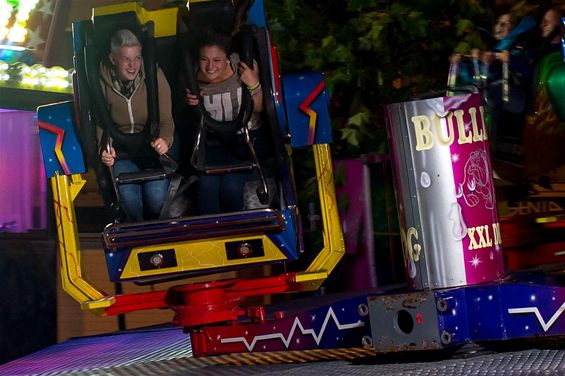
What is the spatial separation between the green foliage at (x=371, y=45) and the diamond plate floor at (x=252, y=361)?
65.6 inches

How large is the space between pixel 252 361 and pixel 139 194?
98 centimetres

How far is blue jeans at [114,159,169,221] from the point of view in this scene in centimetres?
509

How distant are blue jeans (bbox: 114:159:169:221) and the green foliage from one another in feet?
4.67

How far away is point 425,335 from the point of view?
12.6ft

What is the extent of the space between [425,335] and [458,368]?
0.22m

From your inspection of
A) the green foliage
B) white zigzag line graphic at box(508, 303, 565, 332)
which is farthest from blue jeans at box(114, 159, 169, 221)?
white zigzag line graphic at box(508, 303, 565, 332)

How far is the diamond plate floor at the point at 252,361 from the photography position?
365 cm

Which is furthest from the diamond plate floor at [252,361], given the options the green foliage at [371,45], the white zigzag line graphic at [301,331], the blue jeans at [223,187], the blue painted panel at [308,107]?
the green foliage at [371,45]

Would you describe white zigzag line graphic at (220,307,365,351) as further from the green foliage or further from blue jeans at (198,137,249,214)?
the green foliage

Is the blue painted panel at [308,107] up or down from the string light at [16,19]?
down

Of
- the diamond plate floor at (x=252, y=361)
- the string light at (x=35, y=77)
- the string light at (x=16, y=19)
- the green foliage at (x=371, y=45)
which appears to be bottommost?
the diamond plate floor at (x=252, y=361)

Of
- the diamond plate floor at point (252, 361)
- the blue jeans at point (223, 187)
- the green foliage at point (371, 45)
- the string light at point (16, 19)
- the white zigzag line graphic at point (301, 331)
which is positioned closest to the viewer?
the diamond plate floor at point (252, 361)

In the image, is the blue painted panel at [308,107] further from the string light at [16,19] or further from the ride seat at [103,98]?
the string light at [16,19]

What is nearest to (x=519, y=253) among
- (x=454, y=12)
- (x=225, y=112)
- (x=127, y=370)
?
→ (x=454, y=12)
